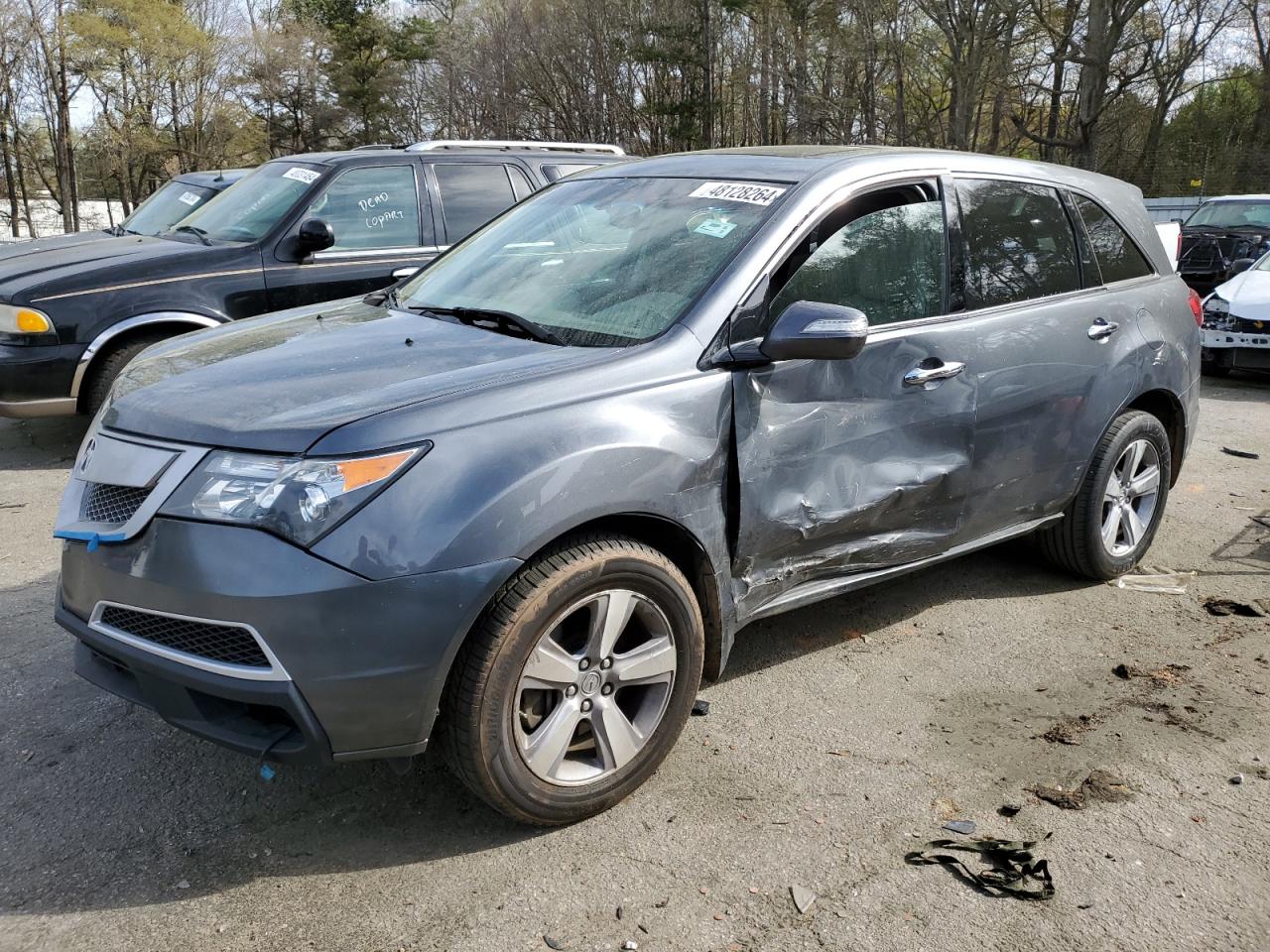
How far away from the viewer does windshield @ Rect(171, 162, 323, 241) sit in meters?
7.03

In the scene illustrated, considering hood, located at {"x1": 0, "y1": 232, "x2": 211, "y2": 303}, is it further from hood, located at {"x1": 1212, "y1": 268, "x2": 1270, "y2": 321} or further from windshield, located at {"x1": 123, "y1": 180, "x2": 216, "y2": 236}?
hood, located at {"x1": 1212, "y1": 268, "x2": 1270, "y2": 321}

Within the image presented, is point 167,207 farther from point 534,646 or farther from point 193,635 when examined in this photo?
point 534,646

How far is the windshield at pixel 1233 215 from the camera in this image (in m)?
14.3

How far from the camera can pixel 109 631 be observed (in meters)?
2.67

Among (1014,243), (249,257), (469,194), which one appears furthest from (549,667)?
(469,194)

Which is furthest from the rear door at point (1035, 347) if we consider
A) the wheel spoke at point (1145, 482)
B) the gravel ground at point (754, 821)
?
the gravel ground at point (754, 821)

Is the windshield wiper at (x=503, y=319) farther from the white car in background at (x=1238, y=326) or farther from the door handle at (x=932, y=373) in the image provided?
the white car in background at (x=1238, y=326)

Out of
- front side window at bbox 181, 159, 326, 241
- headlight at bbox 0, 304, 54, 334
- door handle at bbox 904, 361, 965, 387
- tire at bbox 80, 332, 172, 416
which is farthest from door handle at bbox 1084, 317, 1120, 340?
headlight at bbox 0, 304, 54, 334

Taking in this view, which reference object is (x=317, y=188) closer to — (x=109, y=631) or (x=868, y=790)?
(x=109, y=631)

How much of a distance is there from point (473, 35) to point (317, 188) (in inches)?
1362

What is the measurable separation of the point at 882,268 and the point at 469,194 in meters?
4.49

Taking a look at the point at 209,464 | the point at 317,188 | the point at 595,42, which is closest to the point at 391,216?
the point at 317,188

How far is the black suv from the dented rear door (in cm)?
348

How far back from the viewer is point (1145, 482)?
15.8 feet
